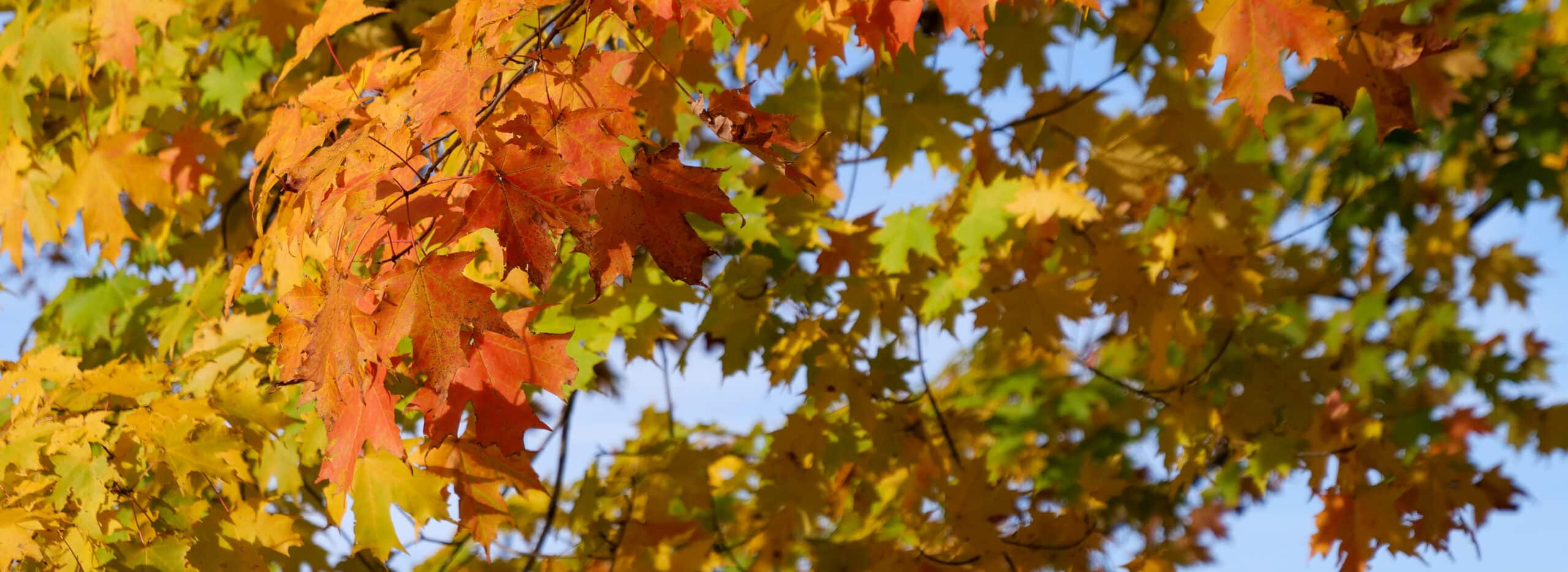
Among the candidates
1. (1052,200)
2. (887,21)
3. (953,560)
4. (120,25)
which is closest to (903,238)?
(1052,200)

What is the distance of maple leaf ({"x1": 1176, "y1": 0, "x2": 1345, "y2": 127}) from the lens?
6.13 ft

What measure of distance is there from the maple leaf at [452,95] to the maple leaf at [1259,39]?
1232mm

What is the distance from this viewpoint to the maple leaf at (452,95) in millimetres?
1477

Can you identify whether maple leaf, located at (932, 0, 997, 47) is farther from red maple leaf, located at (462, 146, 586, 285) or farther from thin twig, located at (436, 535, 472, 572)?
thin twig, located at (436, 535, 472, 572)

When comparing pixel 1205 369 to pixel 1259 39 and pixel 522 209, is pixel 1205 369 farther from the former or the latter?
pixel 522 209

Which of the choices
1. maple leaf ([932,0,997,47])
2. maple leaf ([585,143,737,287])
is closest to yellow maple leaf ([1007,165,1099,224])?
maple leaf ([932,0,997,47])

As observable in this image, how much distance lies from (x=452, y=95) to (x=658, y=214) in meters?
0.32

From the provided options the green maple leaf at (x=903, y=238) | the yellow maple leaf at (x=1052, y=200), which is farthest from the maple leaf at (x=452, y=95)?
the yellow maple leaf at (x=1052, y=200)

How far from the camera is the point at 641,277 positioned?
274cm

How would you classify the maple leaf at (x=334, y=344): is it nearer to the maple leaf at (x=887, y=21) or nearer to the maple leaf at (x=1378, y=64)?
the maple leaf at (x=887, y=21)

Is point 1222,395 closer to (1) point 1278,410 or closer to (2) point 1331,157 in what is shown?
(1) point 1278,410

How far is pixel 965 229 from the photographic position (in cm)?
313

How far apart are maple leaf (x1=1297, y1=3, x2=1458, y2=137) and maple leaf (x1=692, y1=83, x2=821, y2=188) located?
0.98 meters

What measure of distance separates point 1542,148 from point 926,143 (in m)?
4.41
